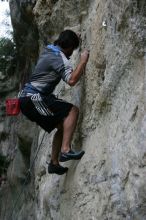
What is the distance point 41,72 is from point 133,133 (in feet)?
5.79

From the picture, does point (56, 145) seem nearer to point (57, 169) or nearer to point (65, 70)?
point (57, 169)

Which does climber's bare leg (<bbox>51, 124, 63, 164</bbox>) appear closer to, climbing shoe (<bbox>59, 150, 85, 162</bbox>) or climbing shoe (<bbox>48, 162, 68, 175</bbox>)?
climbing shoe (<bbox>48, 162, 68, 175</bbox>)

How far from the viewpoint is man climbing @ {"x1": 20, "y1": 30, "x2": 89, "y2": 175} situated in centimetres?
616

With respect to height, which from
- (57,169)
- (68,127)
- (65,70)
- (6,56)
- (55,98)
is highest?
(65,70)

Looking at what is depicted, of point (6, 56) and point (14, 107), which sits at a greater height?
point (14, 107)

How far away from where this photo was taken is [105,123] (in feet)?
19.6

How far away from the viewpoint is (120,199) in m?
5.15

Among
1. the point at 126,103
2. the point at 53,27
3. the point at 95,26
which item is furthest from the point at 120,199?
the point at 53,27

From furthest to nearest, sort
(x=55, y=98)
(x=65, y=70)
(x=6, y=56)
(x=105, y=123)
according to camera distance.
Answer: (x=6, y=56), (x=55, y=98), (x=65, y=70), (x=105, y=123)

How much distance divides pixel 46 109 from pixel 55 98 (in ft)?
0.67

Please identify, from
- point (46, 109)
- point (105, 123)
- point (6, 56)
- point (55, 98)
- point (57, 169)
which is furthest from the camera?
point (6, 56)

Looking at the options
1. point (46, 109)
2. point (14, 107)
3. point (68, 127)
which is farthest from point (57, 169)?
point (14, 107)

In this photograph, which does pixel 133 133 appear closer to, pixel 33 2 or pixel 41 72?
pixel 41 72

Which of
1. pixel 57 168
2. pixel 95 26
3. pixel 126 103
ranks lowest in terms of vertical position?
pixel 57 168
